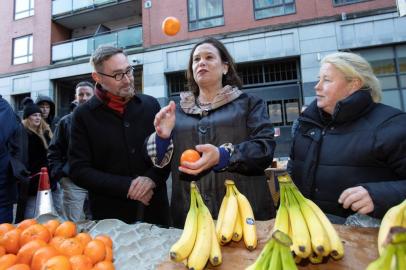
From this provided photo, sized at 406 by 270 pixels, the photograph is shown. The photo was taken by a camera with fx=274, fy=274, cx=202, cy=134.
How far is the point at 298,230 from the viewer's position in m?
1.12

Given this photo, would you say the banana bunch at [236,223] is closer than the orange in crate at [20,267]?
No

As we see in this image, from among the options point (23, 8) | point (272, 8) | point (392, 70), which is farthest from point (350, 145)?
point (23, 8)

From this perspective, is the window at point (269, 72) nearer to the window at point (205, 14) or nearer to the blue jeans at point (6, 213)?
the window at point (205, 14)

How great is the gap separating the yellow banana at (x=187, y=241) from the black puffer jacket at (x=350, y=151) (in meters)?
0.95

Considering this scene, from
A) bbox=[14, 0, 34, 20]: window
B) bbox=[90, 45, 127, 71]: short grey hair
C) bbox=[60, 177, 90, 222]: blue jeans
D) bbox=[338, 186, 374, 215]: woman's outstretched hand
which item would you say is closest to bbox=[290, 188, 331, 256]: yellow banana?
bbox=[338, 186, 374, 215]: woman's outstretched hand

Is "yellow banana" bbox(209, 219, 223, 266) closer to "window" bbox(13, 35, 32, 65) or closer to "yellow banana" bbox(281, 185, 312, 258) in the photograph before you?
"yellow banana" bbox(281, 185, 312, 258)

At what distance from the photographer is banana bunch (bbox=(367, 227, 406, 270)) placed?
658 mm

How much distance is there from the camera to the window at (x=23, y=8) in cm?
1648

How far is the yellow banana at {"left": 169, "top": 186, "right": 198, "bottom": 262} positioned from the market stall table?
0.32 ft

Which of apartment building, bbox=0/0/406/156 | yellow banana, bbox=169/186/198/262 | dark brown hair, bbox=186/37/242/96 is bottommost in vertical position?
yellow banana, bbox=169/186/198/262

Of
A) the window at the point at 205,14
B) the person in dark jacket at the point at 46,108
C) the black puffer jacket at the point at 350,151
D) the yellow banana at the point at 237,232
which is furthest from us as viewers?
the window at the point at 205,14

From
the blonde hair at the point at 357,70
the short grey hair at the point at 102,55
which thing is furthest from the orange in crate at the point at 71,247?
the blonde hair at the point at 357,70

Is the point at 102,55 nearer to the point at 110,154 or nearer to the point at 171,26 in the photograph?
the point at 110,154

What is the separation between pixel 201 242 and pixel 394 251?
736 millimetres
